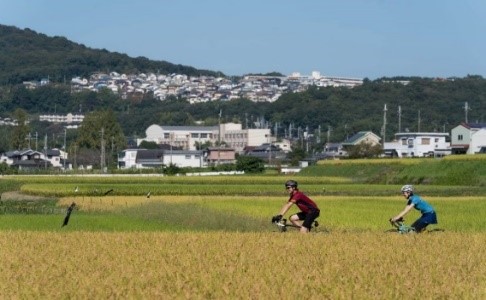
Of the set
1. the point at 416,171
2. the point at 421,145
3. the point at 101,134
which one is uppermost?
the point at 101,134

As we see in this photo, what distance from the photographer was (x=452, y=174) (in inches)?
2453

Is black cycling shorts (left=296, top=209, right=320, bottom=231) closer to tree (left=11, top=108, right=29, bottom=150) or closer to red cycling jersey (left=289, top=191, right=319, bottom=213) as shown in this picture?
red cycling jersey (left=289, top=191, right=319, bottom=213)

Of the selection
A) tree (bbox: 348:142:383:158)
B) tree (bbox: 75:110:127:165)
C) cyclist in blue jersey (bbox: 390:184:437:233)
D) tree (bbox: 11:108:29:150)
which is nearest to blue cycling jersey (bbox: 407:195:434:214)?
cyclist in blue jersey (bbox: 390:184:437:233)

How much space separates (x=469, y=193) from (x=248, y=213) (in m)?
18.1

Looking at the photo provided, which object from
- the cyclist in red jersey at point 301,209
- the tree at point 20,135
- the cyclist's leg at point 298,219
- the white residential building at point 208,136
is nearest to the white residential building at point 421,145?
the tree at point 20,135

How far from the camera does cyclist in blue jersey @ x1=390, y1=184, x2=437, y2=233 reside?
20.7 metres

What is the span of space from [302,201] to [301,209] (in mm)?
288

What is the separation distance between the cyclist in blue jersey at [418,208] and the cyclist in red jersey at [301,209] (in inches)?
61.2

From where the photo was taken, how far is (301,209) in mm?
21609

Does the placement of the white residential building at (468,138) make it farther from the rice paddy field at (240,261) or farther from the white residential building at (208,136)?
the rice paddy field at (240,261)

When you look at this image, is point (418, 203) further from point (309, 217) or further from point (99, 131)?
point (99, 131)

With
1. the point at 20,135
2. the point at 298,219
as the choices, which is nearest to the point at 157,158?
the point at 20,135

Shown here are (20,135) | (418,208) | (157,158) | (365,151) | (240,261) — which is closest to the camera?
(240,261)

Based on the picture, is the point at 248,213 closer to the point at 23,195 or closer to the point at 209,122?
the point at 23,195
